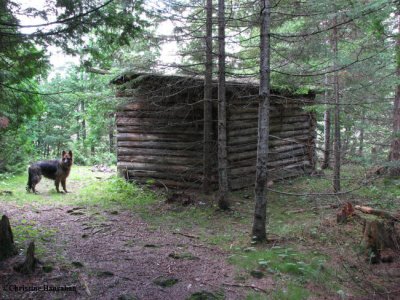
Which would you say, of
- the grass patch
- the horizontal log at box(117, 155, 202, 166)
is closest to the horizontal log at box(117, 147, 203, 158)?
the horizontal log at box(117, 155, 202, 166)

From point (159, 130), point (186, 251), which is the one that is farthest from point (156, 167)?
point (186, 251)

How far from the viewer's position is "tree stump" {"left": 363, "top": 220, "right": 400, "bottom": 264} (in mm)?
6438

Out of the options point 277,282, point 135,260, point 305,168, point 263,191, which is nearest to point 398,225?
point 263,191

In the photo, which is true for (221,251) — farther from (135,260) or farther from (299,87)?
(299,87)

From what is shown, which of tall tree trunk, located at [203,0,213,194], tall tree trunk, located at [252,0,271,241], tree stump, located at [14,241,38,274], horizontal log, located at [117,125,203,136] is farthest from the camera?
horizontal log, located at [117,125,203,136]

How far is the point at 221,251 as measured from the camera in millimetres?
6734

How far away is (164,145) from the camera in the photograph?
41.7 ft

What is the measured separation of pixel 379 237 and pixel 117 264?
4.90 metres

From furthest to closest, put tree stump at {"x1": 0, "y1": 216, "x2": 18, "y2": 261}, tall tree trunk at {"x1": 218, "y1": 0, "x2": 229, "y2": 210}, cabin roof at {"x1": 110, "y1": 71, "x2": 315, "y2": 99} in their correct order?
cabin roof at {"x1": 110, "y1": 71, "x2": 315, "y2": 99}, tall tree trunk at {"x1": 218, "y1": 0, "x2": 229, "y2": 210}, tree stump at {"x1": 0, "y1": 216, "x2": 18, "y2": 261}

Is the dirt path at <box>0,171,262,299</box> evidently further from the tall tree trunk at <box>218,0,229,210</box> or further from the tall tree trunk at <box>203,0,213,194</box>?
the tall tree trunk at <box>203,0,213,194</box>

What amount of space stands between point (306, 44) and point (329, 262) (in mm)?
6517

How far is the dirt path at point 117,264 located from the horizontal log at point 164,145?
13.8 ft

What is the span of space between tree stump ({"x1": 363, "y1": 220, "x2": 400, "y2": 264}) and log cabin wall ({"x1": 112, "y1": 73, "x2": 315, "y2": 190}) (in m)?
4.94

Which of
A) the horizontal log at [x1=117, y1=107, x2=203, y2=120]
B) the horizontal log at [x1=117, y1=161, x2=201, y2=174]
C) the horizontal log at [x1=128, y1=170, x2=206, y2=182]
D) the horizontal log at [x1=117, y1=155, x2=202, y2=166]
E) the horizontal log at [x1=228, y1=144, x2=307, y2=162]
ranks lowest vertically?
the horizontal log at [x1=128, y1=170, x2=206, y2=182]
